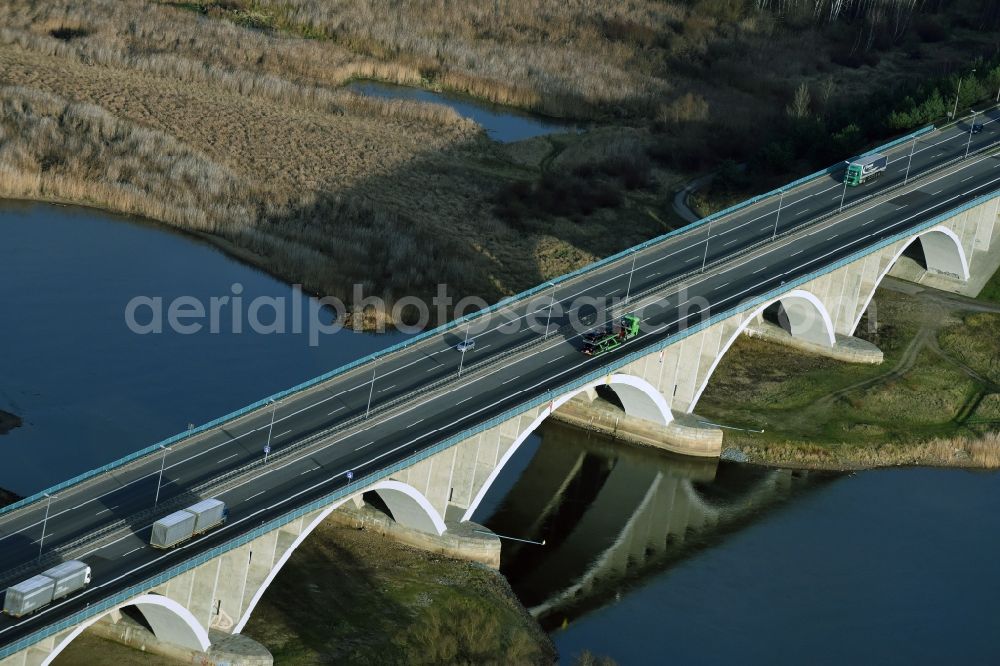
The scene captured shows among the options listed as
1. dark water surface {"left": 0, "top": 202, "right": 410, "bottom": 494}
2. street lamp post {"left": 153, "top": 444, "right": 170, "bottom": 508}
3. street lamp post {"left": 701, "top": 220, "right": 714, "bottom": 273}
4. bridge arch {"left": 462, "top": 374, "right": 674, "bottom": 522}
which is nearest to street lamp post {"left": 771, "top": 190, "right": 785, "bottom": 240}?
street lamp post {"left": 701, "top": 220, "right": 714, "bottom": 273}

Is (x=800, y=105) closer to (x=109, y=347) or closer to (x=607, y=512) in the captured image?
(x=607, y=512)

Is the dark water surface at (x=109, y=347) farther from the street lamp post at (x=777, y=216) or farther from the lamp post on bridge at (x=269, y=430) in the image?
the street lamp post at (x=777, y=216)

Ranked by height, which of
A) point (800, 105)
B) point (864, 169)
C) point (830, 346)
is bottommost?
point (830, 346)

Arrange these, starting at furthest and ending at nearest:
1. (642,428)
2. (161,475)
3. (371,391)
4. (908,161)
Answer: (908,161), (642,428), (371,391), (161,475)

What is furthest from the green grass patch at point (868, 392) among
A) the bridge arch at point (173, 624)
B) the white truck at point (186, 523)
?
the bridge arch at point (173, 624)

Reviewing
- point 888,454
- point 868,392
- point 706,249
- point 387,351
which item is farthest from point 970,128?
point 387,351

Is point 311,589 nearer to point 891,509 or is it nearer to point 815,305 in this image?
point 891,509
